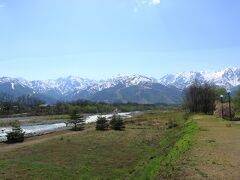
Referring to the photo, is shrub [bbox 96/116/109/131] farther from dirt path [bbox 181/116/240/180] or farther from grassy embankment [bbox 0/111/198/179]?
dirt path [bbox 181/116/240/180]

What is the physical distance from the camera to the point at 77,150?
44938 millimetres

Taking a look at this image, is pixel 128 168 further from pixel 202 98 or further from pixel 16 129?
pixel 202 98

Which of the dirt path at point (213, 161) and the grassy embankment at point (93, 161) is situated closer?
the dirt path at point (213, 161)

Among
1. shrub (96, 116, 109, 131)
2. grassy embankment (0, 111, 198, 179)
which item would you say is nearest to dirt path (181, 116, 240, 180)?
grassy embankment (0, 111, 198, 179)

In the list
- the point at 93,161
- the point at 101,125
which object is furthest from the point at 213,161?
the point at 101,125

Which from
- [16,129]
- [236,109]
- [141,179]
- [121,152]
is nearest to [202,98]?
[236,109]

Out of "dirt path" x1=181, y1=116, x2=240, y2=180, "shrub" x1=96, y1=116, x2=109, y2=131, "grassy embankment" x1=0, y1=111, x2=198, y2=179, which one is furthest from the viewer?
"shrub" x1=96, y1=116, x2=109, y2=131

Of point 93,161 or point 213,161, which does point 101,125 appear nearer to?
point 93,161

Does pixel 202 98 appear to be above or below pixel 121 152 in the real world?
above

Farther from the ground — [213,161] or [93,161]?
[213,161]

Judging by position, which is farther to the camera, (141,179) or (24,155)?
(24,155)

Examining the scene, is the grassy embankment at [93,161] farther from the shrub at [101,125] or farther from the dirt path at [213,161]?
the shrub at [101,125]

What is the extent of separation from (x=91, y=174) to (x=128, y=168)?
4.10 metres

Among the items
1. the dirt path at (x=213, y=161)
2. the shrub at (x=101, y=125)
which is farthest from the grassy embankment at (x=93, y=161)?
the shrub at (x=101, y=125)
